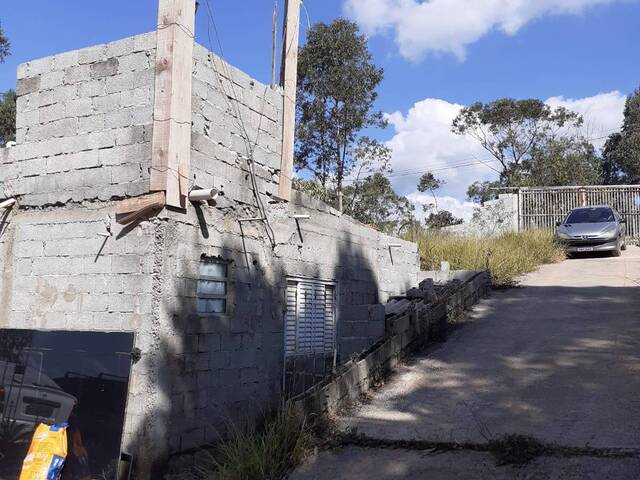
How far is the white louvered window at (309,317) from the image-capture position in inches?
326

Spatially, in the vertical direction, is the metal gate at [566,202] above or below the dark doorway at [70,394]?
above

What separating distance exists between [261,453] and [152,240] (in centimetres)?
229

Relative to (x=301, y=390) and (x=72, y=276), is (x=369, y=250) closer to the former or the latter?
(x=301, y=390)

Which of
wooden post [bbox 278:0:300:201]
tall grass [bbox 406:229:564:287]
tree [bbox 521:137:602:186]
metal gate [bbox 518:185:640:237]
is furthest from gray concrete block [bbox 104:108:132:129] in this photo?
tree [bbox 521:137:602:186]

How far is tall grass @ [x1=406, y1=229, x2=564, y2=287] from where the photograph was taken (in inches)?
603

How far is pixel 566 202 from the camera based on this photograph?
22.7 metres

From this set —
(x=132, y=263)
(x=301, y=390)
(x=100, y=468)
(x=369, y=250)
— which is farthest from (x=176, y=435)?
(x=369, y=250)

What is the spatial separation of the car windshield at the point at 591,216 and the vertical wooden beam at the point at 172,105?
51.6 feet

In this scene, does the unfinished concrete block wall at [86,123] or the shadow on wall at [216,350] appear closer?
the shadow on wall at [216,350]

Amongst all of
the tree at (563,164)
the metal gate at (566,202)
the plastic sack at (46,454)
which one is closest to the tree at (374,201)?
the metal gate at (566,202)

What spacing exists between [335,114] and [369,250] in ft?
41.9

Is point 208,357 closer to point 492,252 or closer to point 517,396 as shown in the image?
point 517,396

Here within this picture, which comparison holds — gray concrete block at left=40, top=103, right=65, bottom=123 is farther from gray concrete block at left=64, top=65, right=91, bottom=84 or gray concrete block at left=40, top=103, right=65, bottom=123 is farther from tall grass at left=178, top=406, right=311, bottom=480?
tall grass at left=178, top=406, right=311, bottom=480

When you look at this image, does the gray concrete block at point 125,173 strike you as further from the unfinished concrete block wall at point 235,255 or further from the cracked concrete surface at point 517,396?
the cracked concrete surface at point 517,396
